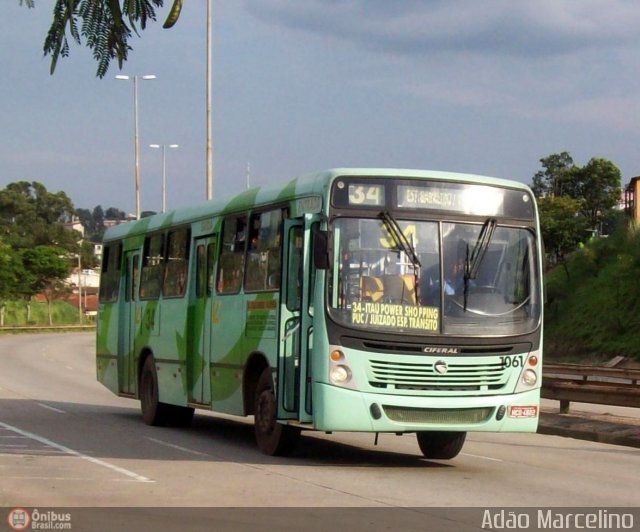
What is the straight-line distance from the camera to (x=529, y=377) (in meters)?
13.4

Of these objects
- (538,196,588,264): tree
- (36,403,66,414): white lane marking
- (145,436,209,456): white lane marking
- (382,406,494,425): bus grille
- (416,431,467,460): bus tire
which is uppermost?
(538,196,588,264): tree

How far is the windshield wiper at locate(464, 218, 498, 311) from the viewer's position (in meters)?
13.1

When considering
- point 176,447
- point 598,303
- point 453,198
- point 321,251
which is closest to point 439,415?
point 321,251

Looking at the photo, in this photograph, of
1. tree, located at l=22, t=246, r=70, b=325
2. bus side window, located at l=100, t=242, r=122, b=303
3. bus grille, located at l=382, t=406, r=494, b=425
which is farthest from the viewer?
tree, located at l=22, t=246, r=70, b=325

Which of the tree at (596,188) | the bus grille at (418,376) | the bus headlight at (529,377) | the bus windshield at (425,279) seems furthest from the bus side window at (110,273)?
the tree at (596,188)

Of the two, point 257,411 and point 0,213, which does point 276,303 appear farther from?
point 0,213

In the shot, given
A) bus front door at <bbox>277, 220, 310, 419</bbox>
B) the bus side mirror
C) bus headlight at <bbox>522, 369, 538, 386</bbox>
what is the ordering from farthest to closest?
bus headlight at <bbox>522, 369, 538, 386</bbox> < bus front door at <bbox>277, 220, 310, 419</bbox> < the bus side mirror

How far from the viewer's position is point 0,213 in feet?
407

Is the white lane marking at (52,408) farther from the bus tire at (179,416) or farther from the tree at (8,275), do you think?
the tree at (8,275)

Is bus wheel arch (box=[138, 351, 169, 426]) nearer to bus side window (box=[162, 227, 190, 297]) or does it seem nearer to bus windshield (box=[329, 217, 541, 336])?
bus side window (box=[162, 227, 190, 297])

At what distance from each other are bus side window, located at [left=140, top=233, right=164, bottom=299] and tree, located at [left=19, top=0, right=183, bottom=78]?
36.7 feet
